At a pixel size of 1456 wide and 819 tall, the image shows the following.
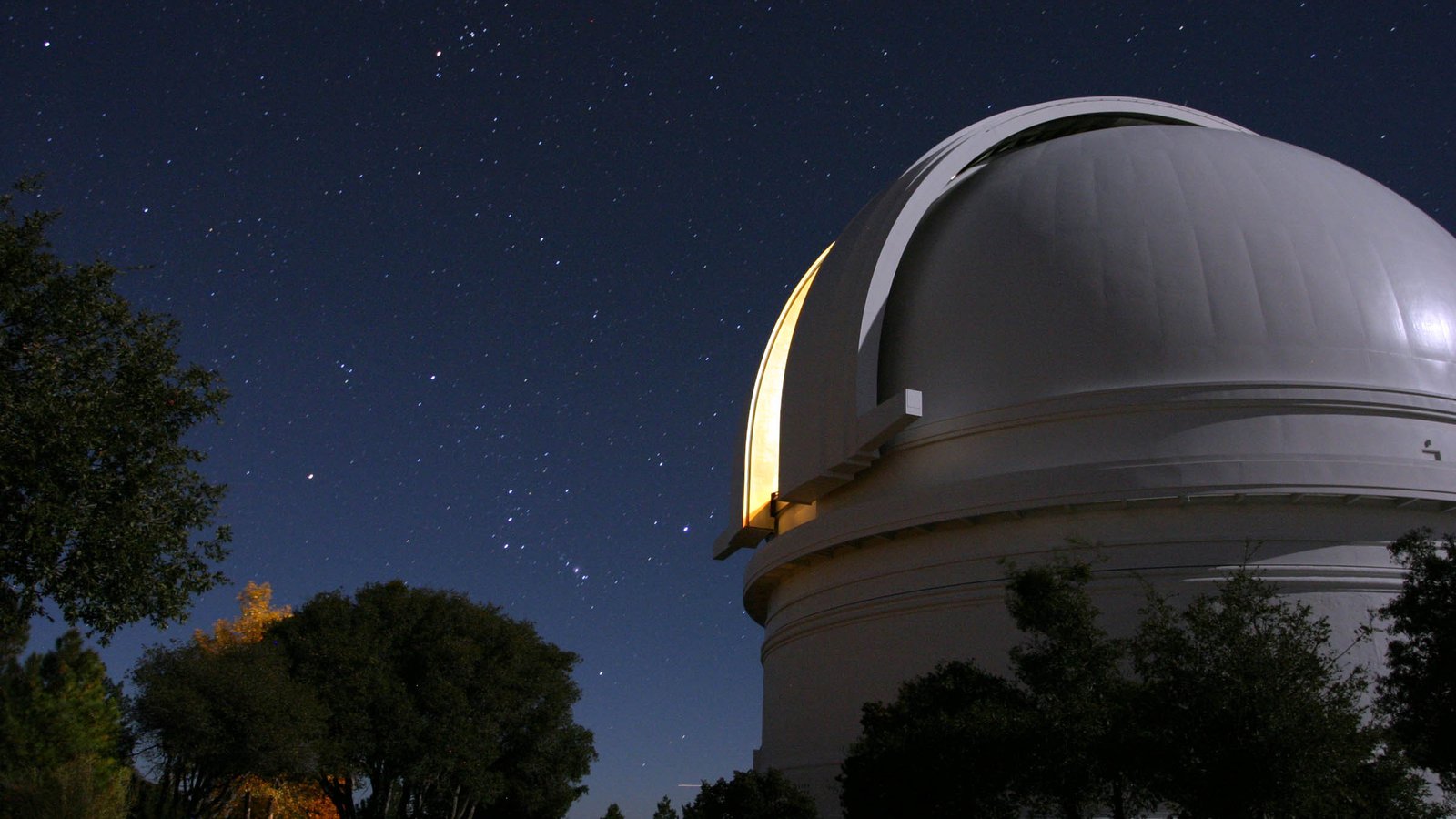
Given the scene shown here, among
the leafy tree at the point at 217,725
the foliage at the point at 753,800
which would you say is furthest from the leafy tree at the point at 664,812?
the leafy tree at the point at 217,725

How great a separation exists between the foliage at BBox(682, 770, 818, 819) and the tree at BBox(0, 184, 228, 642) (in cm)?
649

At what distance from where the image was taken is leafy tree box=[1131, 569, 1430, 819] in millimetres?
8617

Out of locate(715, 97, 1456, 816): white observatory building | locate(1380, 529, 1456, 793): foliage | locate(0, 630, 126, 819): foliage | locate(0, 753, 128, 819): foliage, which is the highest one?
locate(715, 97, 1456, 816): white observatory building

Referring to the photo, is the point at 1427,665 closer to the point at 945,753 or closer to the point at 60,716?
the point at 945,753

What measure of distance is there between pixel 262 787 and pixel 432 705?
5.43 m

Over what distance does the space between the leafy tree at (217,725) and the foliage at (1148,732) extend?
1383 cm

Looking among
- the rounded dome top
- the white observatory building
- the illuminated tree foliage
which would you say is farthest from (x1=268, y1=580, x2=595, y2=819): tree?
the rounded dome top

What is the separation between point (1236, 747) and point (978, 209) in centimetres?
1144

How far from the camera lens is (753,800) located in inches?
516

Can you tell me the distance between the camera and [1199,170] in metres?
17.7

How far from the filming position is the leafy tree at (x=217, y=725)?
20766 millimetres

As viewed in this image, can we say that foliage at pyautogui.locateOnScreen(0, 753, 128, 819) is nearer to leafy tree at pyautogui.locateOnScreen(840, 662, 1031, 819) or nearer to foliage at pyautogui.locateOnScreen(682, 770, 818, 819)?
foliage at pyautogui.locateOnScreen(682, 770, 818, 819)

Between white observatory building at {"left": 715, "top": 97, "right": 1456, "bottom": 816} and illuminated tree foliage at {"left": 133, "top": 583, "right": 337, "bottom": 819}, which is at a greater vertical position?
white observatory building at {"left": 715, "top": 97, "right": 1456, "bottom": 816}

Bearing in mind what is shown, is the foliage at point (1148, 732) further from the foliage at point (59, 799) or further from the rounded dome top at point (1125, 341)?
the foliage at point (59, 799)
